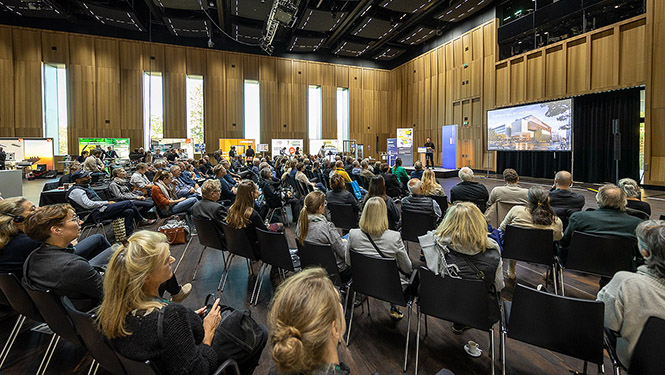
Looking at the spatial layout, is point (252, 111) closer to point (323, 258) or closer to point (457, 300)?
point (323, 258)

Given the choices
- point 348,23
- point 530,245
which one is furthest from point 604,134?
point 348,23

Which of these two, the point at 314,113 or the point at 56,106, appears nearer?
the point at 56,106

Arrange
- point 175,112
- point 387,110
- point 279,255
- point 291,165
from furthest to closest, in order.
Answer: point 387,110 < point 175,112 < point 291,165 < point 279,255

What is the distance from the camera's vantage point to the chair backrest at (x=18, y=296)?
203 centimetres

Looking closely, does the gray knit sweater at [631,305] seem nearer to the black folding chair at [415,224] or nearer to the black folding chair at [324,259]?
the black folding chair at [324,259]

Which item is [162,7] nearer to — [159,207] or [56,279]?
[159,207]

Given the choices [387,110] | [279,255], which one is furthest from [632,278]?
[387,110]

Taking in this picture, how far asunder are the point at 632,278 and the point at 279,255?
250cm

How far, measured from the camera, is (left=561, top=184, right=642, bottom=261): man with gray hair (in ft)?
9.13

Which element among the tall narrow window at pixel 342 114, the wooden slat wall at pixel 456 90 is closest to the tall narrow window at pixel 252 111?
the tall narrow window at pixel 342 114

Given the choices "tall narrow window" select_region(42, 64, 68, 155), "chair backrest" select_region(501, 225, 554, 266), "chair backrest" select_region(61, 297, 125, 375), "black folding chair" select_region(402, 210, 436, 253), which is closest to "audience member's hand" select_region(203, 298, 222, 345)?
"chair backrest" select_region(61, 297, 125, 375)

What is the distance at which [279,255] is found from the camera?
3031mm

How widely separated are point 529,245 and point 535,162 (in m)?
11.1

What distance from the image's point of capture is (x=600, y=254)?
2.79 m
